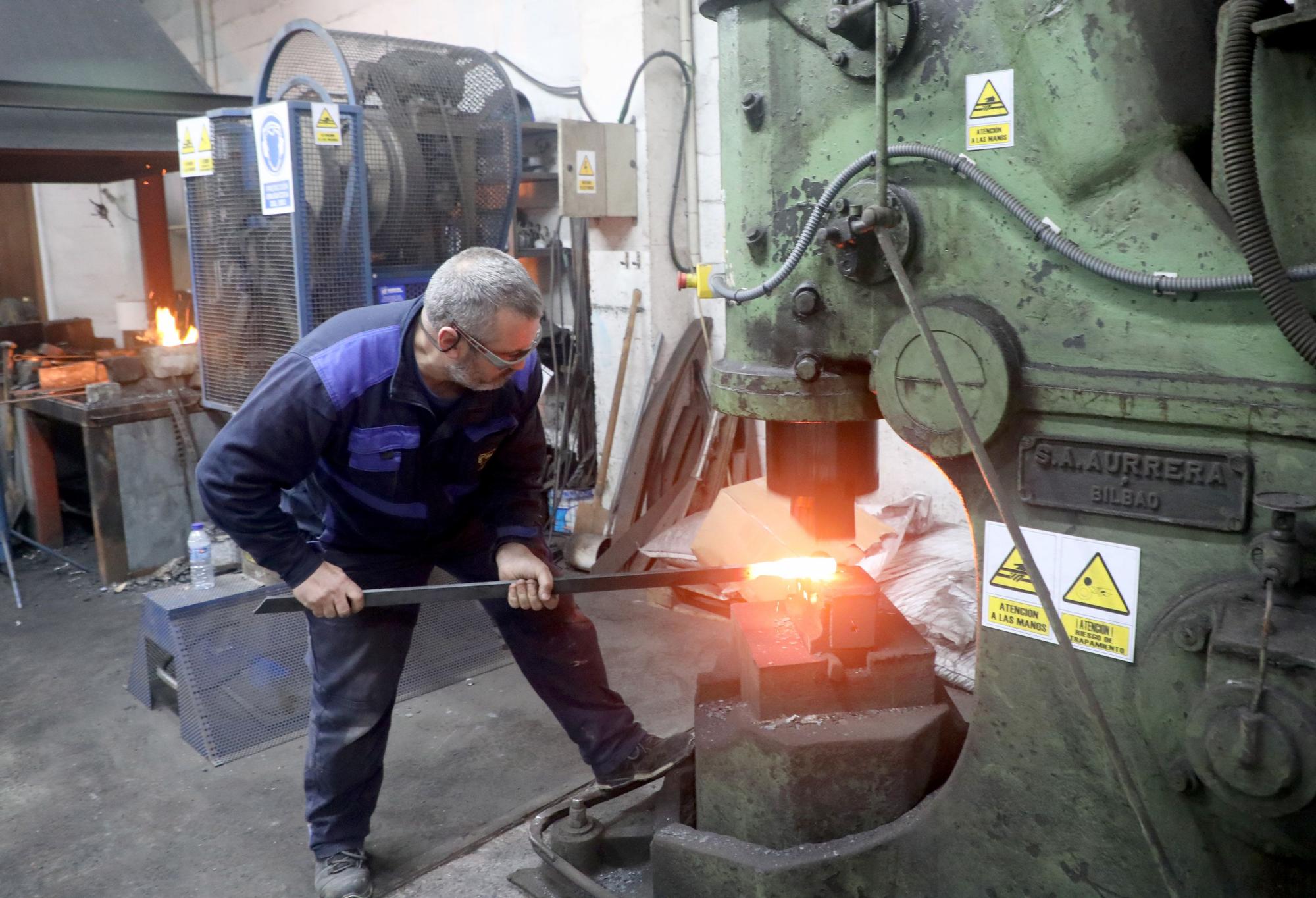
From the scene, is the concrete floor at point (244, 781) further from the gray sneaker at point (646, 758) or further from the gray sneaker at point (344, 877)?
the gray sneaker at point (646, 758)

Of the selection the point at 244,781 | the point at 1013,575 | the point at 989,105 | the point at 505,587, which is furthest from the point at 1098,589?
the point at 244,781

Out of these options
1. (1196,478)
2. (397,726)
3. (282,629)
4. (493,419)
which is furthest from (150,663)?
(1196,478)

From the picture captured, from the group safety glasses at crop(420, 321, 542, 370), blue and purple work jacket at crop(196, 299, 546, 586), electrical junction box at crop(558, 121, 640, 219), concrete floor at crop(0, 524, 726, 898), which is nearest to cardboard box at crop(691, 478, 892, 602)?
concrete floor at crop(0, 524, 726, 898)

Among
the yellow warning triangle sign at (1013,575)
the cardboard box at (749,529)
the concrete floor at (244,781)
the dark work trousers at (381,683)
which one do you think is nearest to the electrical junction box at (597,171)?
the cardboard box at (749,529)

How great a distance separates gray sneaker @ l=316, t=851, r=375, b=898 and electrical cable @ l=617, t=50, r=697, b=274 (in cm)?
248

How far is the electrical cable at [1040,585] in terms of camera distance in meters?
1.23

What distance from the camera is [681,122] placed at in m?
3.98

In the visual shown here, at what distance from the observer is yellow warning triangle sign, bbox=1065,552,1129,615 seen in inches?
50.8

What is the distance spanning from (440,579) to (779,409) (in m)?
2.15

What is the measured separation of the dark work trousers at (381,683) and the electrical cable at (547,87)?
265 cm

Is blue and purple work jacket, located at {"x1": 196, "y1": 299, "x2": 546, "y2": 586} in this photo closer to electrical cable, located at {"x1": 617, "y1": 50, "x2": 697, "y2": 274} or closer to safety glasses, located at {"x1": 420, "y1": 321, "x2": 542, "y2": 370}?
safety glasses, located at {"x1": 420, "y1": 321, "x2": 542, "y2": 370}

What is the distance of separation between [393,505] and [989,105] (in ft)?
4.41

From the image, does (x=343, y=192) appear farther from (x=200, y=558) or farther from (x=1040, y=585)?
(x=1040, y=585)

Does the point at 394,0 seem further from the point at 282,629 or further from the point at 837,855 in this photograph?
the point at 837,855
